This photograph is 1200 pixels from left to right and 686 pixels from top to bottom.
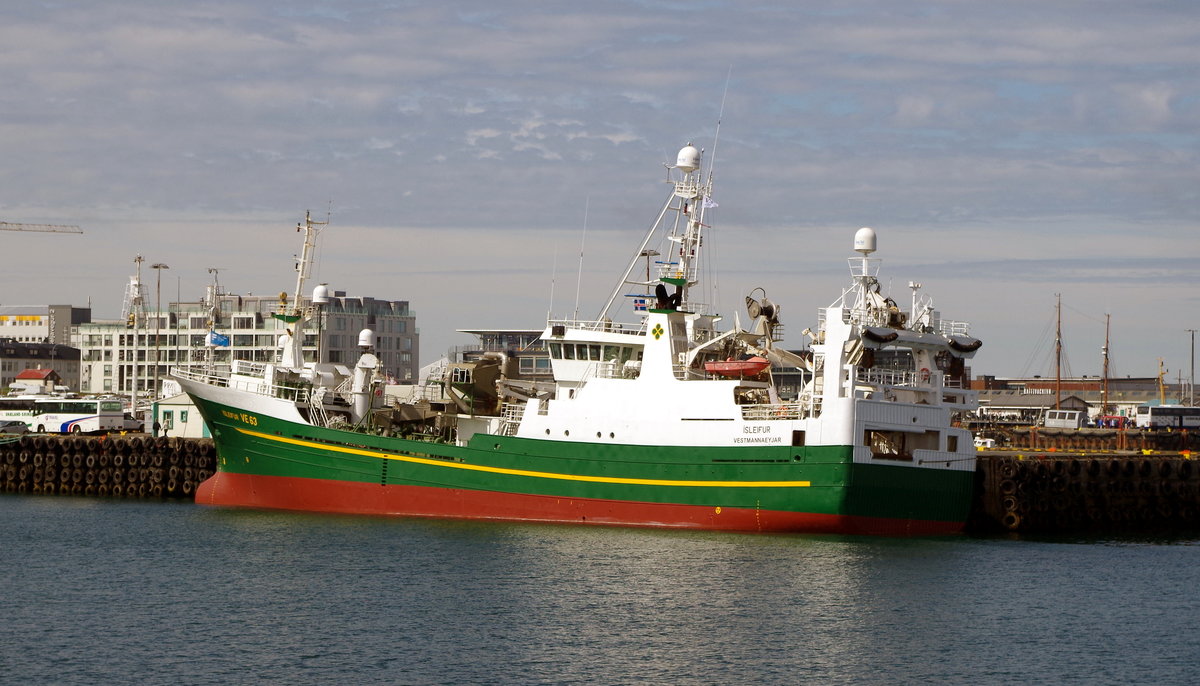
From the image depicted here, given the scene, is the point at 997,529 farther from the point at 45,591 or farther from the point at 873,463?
the point at 45,591

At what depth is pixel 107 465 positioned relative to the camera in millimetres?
52188

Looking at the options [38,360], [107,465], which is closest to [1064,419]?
[107,465]

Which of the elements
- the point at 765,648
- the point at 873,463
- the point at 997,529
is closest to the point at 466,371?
the point at 873,463

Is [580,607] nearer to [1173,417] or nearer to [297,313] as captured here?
[297,313]

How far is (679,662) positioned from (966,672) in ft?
16.1

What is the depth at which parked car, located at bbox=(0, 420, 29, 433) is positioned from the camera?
66.1 metres

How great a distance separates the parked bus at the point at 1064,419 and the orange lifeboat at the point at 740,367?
152ft

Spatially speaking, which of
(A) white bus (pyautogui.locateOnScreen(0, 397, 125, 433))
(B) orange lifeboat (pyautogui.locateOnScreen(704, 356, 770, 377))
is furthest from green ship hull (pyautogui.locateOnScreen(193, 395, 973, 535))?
(A) white bus (pyautogui.locateOnScreen(0, 397, 125, 433))

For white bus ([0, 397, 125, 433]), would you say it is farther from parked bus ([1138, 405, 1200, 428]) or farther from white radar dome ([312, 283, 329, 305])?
parked bus ([1138, 405, 1200, 428])

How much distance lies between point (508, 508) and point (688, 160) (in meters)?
11.4

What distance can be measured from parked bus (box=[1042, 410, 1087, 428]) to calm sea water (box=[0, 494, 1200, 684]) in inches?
1639

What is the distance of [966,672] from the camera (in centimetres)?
2389

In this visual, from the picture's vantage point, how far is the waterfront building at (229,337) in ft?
373

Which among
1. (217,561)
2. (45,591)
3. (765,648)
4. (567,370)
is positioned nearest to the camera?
(765,648)
